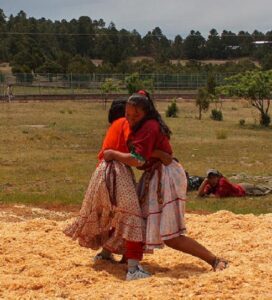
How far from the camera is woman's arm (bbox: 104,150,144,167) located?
5883 mm

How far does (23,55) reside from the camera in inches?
3873

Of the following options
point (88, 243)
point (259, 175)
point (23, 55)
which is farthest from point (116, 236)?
point (23, 55)

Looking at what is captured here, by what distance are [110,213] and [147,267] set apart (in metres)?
0.74

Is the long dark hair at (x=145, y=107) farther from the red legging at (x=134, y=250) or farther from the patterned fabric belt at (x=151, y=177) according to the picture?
the red legging at (x=134, y=250)

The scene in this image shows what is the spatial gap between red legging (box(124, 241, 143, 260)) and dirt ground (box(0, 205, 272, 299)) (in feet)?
0.75

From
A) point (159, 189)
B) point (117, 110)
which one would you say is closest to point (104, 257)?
point (159, 189)

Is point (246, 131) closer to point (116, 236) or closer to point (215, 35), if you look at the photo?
point (116, 236)

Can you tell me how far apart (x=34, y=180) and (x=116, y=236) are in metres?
9.14

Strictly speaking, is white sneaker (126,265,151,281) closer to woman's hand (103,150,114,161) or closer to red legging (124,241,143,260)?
red legging (124,241,143,260)

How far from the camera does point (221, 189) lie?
12.6 m

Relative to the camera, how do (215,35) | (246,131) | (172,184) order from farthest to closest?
1. (215,35)
2. (246,131)
3. (172,184)

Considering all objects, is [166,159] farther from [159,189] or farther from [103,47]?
[103,47]

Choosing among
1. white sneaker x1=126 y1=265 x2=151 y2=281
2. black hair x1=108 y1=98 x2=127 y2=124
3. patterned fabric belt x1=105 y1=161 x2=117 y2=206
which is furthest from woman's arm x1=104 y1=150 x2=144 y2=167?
white sneaker x1=126 y1=265 x2=151 y2=281

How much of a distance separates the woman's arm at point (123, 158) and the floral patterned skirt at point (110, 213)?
6.8 inches
